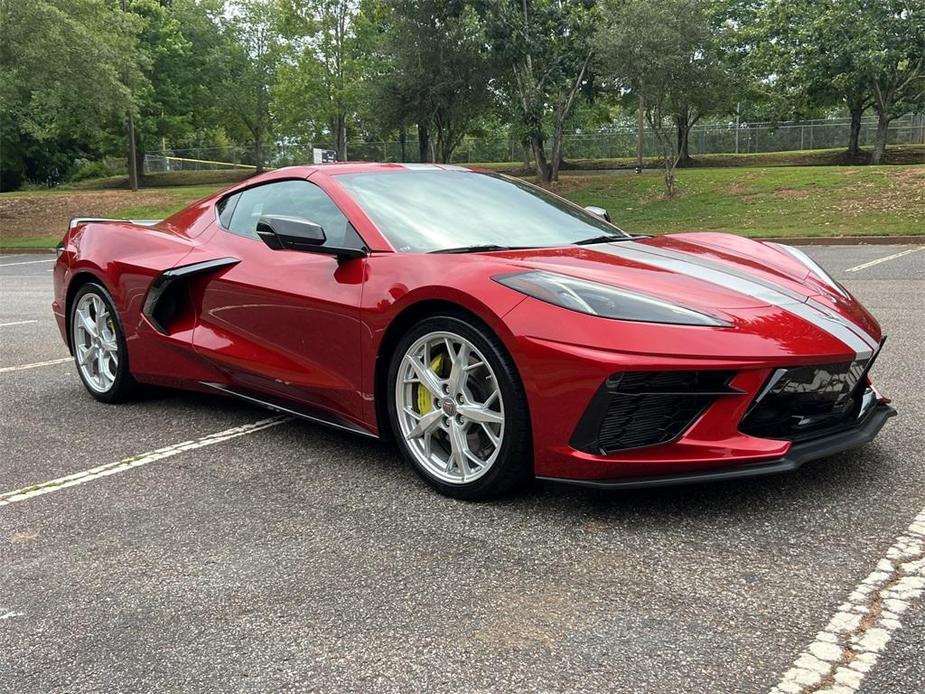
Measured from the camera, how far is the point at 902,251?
13250mm

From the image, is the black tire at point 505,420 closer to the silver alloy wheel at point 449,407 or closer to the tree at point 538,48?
the silver alloy wheel at point 449,407

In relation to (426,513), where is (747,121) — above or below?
above

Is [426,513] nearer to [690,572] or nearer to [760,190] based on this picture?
[690,572]

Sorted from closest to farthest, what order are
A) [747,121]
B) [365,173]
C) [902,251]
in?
[365,173] < [902,251] < [747,121]

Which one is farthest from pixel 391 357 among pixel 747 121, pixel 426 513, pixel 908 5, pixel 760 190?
pixel 747 121

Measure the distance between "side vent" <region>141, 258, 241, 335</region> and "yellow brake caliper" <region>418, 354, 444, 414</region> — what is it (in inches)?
59.9

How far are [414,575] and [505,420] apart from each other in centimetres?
64

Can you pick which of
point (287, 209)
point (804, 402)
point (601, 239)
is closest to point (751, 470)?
point (804, 402)

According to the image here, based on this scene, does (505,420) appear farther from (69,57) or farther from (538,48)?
(69,57)

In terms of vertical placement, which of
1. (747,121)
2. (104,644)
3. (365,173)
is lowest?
(104,644)

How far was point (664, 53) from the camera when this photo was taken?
67.8 ft

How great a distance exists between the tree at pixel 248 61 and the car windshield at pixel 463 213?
128 ft

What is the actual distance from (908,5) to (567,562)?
3254cm

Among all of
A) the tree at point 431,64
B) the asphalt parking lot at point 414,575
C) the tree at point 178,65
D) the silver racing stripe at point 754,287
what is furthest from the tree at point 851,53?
the asphalt parking lot at point 414,575
